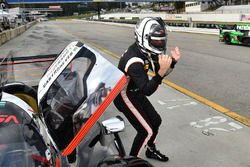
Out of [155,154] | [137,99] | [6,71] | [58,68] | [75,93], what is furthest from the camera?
[6,71]

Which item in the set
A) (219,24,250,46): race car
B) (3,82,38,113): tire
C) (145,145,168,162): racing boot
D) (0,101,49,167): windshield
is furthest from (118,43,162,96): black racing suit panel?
(219,24,250,46): race car

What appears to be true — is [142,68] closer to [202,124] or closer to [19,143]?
[19,143]

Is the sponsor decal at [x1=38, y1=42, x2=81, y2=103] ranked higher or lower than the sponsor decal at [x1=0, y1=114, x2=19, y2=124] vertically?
higher

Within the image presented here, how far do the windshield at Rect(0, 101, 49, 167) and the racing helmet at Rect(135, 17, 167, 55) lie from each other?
1490mm

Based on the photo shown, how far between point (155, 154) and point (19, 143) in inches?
85.5

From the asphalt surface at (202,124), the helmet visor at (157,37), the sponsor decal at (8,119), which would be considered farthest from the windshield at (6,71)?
the helmet visor at (157,37)

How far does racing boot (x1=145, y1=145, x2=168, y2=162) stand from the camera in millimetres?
4176

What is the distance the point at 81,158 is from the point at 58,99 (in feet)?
1.95

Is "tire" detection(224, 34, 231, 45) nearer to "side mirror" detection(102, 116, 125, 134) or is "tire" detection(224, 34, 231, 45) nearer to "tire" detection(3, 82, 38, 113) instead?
"tire" detection(3, 82, 38, 113)

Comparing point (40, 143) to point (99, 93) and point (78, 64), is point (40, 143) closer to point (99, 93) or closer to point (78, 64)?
point (99, 93)

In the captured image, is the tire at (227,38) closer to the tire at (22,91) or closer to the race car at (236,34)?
the race car at (236,34)

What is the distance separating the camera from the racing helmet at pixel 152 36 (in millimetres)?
3535

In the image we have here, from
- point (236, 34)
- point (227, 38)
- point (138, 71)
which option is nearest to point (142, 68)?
point (138, 71)

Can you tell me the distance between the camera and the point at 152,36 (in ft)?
11.6
